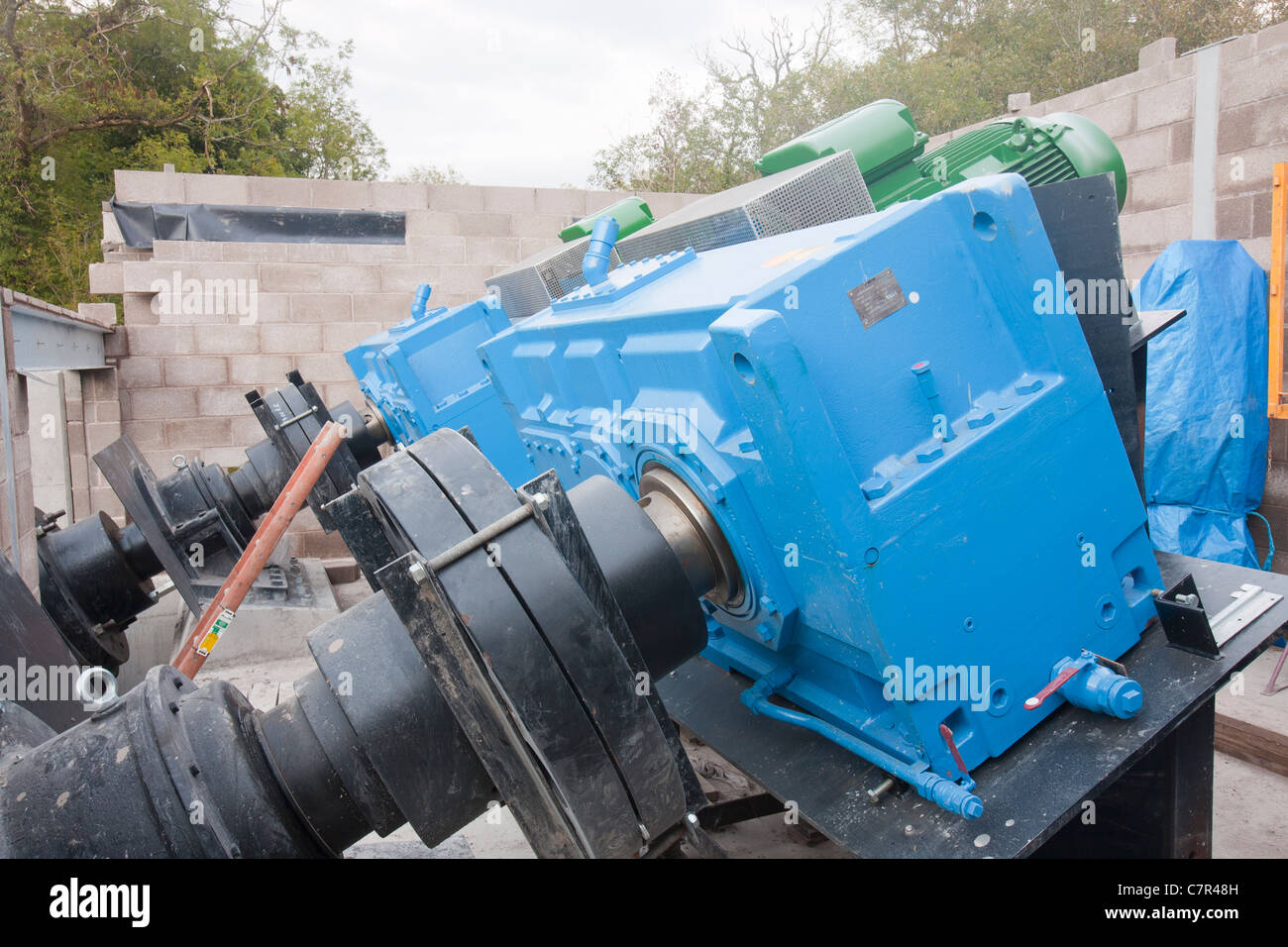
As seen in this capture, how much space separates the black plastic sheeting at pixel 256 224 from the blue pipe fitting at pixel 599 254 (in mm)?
4409

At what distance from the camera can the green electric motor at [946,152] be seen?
104 inches

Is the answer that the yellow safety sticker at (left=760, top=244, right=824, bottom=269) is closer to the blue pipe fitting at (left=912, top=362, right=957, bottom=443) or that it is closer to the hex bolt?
the blue pipe fitting at (left=912, top=362, right=957, bottom=443)

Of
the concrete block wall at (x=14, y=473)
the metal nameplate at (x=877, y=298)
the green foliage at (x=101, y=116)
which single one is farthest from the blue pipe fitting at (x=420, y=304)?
the green foliage at (x=101, y=116)

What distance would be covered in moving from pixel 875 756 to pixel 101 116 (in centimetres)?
1733

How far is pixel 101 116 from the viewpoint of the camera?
14.3m

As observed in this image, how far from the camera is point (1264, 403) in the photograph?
3.71 m

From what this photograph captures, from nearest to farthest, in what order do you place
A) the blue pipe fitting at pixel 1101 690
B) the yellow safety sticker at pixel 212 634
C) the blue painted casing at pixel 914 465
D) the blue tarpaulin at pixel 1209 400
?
the blue painted casing at pixel 914 465, the blue pipe fitting at pixel 1101 690, the yellow safety sticker at pixel 212 634, the blue tarpaulin at pixel 1209 400

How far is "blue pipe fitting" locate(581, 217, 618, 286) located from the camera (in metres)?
2.36

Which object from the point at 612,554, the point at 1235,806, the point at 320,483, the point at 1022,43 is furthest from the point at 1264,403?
the point at 1022,43

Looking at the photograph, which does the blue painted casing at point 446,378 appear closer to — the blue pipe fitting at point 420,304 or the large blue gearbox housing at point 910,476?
the blue pipe fitting at point 420,304

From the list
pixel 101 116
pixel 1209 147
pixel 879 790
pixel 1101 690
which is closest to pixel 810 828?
pixel 879 790

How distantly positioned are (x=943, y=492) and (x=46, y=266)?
16.4 m

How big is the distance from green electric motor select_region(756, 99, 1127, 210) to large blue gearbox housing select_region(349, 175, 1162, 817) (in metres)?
1.22

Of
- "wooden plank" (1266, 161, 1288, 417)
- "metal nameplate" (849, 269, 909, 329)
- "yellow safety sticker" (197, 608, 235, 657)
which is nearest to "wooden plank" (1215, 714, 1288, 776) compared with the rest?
"wooden plank" (1266, 161, 1288, 417)
